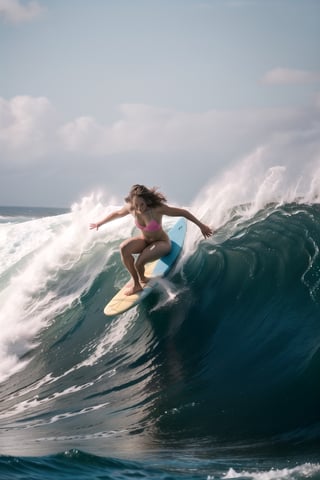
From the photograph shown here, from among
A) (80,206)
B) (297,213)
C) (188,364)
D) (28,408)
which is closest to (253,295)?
(188,364)

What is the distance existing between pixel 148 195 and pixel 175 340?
1904 mm

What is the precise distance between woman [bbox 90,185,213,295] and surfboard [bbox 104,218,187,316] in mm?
375

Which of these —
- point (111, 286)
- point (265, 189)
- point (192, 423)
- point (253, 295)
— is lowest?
point (192, 423)

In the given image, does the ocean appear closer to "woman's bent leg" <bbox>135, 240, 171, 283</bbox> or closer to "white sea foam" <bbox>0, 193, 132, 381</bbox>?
"white sea foam" <bbox>0, 193, 132, 381</bbox>

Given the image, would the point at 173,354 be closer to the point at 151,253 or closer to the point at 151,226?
the point at 151,253

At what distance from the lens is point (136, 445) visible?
505 cm

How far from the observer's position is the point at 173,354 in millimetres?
7395

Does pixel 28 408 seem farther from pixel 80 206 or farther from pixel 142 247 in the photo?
pixel 80 206

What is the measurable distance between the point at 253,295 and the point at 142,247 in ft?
5.67

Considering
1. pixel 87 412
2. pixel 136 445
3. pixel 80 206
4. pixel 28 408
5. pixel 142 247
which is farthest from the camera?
pixel 80 206

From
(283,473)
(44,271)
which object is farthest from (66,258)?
(283,473)

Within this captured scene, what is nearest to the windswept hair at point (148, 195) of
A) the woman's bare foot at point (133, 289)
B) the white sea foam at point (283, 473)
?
the woman's bare foot at point (133, 289)

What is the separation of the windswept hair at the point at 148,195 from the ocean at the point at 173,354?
1.71 metres

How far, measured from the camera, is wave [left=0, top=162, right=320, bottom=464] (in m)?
5.41
